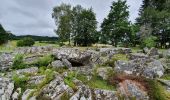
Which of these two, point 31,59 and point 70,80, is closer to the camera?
point 70,80

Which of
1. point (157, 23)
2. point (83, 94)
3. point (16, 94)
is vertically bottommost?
point (16, 94)

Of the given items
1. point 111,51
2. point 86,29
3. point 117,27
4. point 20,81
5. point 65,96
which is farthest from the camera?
point 86,29

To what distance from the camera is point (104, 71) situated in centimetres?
4059

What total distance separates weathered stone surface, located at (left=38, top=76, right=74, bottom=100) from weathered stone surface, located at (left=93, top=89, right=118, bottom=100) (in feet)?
9.57

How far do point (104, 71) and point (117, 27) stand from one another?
42.5 m

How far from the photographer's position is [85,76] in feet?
128

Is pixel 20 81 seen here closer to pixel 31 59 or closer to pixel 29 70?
pixel 29 70

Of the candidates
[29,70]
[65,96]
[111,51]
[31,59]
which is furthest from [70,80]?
[111,51]

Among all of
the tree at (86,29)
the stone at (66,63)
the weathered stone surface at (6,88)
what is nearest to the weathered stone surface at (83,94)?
the weathered stone surface at (6,88)

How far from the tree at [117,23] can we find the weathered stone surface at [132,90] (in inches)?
1759

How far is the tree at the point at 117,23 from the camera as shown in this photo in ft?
267

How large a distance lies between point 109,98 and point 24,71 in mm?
13186

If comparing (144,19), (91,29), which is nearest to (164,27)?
(144,19)

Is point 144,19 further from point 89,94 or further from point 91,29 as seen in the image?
point 89,94
